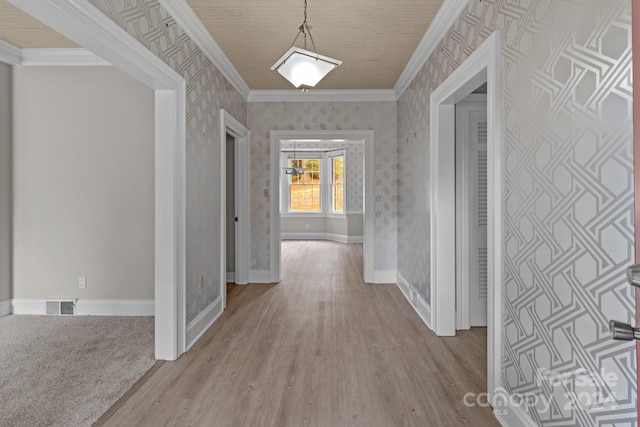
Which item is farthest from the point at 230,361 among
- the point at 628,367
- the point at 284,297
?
the point at 628,367

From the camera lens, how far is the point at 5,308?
3.29m

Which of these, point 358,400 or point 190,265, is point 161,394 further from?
point 358,400

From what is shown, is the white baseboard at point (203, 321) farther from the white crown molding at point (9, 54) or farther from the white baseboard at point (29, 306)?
the white crown molding at point (9, 54)

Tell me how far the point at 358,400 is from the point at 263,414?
1.76ft

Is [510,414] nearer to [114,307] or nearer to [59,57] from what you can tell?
[114,307]

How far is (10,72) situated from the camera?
3.27m

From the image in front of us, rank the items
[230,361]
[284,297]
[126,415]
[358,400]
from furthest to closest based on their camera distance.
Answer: [284,297] → [230,361] → [358,400] → [126,415]

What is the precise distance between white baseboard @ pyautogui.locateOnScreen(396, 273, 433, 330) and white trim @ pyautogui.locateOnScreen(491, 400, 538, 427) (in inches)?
46.3

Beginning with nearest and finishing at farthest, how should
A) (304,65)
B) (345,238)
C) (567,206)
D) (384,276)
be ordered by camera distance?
Result: (567,206) → (304,65) → (384,276) → (345,238)

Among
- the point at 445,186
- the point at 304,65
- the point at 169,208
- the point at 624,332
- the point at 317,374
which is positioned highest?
the point at 304,65

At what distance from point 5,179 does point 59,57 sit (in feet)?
4.30

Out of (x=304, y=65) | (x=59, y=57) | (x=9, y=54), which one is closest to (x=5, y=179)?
(x=9, y=54)

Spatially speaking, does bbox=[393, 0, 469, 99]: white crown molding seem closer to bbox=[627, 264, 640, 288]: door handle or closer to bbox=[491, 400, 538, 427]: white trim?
bbox=[627, 264, 640, 288]: door handle

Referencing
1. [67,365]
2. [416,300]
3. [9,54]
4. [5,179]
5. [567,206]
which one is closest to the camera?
[567,206]
